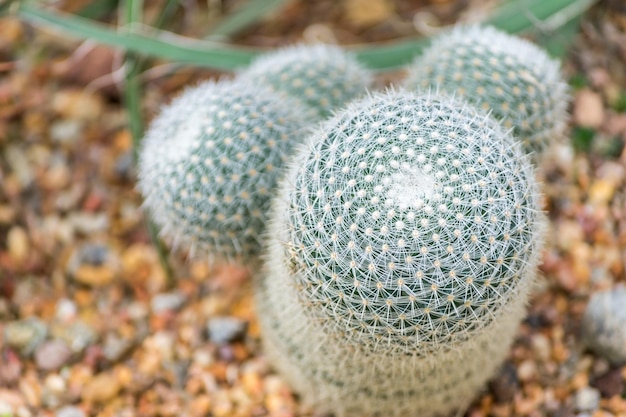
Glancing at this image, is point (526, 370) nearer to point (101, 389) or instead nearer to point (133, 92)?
point (101, 389)

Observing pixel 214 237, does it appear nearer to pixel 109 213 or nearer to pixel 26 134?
pixel 109 213

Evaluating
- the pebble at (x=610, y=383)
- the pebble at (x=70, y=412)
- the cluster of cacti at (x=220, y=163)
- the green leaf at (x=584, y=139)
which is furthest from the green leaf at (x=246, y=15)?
the pebble at (x=610, y=383)

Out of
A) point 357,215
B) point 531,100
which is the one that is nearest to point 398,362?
point 357,215

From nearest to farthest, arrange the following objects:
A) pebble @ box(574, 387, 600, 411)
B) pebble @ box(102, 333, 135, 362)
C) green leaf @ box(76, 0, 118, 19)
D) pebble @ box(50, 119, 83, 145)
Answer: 1. pebble @ box(574, 387, 600, 411)
2. pebble @ box(102, 333, 135, 362)
3. green leaf @ box(76, 0, 118, 19)
4. pebble @ box(50, 119, 83, 145)

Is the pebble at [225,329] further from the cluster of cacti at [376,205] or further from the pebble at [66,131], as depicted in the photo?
the pebble at [66,131]

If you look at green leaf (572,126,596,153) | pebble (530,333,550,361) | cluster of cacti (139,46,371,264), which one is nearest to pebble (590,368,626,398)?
pebble (530,333,550,361)

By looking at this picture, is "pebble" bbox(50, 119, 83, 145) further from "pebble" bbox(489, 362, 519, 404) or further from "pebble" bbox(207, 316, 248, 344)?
"pebble" bbox(489, 362, 519, 404)
